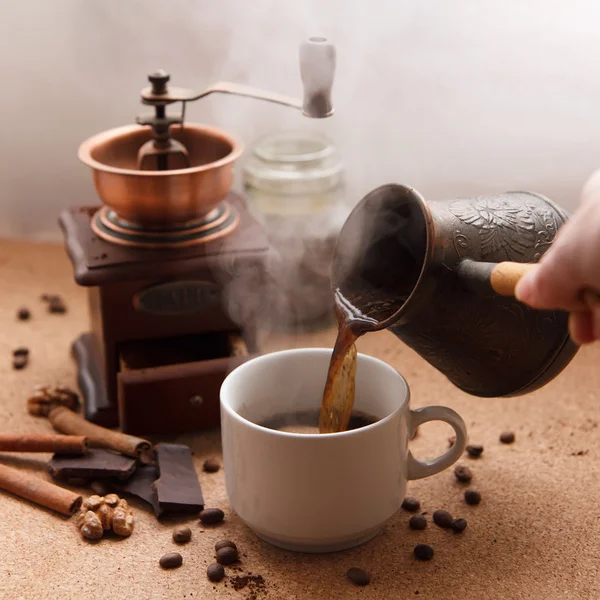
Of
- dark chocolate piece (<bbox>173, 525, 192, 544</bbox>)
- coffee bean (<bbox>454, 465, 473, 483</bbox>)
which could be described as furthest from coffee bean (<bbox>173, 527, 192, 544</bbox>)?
coffee bean (<bbox>454, 465, 473, 483</bbox>)

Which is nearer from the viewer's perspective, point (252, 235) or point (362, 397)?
point (362, 397)

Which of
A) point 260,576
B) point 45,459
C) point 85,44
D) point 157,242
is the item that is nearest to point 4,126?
point 85,44

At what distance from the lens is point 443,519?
1.20 meters

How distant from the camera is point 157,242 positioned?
1.46 metres

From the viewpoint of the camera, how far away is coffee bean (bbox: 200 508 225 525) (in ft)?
3.96

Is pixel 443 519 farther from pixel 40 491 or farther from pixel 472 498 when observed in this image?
pixel 40 491

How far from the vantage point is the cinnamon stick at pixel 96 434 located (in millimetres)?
1353

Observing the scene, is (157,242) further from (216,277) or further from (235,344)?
(235,344)

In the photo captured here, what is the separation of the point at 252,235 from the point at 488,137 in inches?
26.9

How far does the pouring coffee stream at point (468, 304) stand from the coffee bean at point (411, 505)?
0.55 feet

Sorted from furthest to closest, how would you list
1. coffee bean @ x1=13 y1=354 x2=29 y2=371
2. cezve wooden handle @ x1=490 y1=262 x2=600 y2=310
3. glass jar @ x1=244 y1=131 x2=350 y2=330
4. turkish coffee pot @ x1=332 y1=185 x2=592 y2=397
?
glass jar @ x1=244 y1=131 x2=350 y2=330 < coffee bean @ x1=13 y1=354 x2=29 y2=371 < turkish coffee pot @ x1=332 y1=185 x2=592 y2=397 < cezve wooden handle @ x1=490 y1=262 x2=600 y2=310

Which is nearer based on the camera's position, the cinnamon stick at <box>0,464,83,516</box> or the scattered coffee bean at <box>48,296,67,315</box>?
the cinnamon stick at <box>0,464,83,516</box>

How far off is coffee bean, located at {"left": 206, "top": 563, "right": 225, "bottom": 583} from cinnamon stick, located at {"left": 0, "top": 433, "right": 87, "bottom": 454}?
333 mm

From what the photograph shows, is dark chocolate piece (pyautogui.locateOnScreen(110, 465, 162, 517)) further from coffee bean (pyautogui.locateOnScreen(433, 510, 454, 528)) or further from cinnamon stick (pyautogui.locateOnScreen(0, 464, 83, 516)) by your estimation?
coffee bean (pyautogui.locateOnScreen(433, 510, 454, 528))
